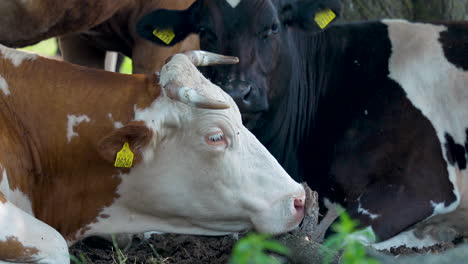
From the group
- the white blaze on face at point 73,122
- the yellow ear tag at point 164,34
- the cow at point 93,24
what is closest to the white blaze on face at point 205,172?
the white blaze on face at point 73,122

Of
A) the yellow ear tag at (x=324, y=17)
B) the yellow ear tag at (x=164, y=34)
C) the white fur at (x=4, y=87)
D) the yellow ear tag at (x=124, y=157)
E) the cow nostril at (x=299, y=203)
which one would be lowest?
→ the yellow ear tag at (x=164, y=34)

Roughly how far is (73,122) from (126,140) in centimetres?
39

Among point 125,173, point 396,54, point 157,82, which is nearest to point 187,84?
point 157,82

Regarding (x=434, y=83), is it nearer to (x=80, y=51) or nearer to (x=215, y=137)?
(x=215, y=137)

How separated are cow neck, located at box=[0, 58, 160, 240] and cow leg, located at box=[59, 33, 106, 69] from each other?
3.60 m

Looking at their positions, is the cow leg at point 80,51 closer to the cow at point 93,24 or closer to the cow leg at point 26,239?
the cow at point 93,24

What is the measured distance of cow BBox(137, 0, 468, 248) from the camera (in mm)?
6082

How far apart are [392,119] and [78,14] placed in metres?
2.61

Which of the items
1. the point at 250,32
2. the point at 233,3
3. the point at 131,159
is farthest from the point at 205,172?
the point at 233,3

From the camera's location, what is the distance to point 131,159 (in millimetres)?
4555

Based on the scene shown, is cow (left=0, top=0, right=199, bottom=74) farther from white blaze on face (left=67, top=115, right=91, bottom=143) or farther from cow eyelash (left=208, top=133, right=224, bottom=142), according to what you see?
cow eyelash (left=208, top=133, right=224, bottom=142)

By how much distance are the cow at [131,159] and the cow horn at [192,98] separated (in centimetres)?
1

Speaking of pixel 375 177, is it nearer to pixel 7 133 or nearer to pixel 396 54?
pixel 396 54

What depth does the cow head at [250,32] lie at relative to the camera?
5.93m
